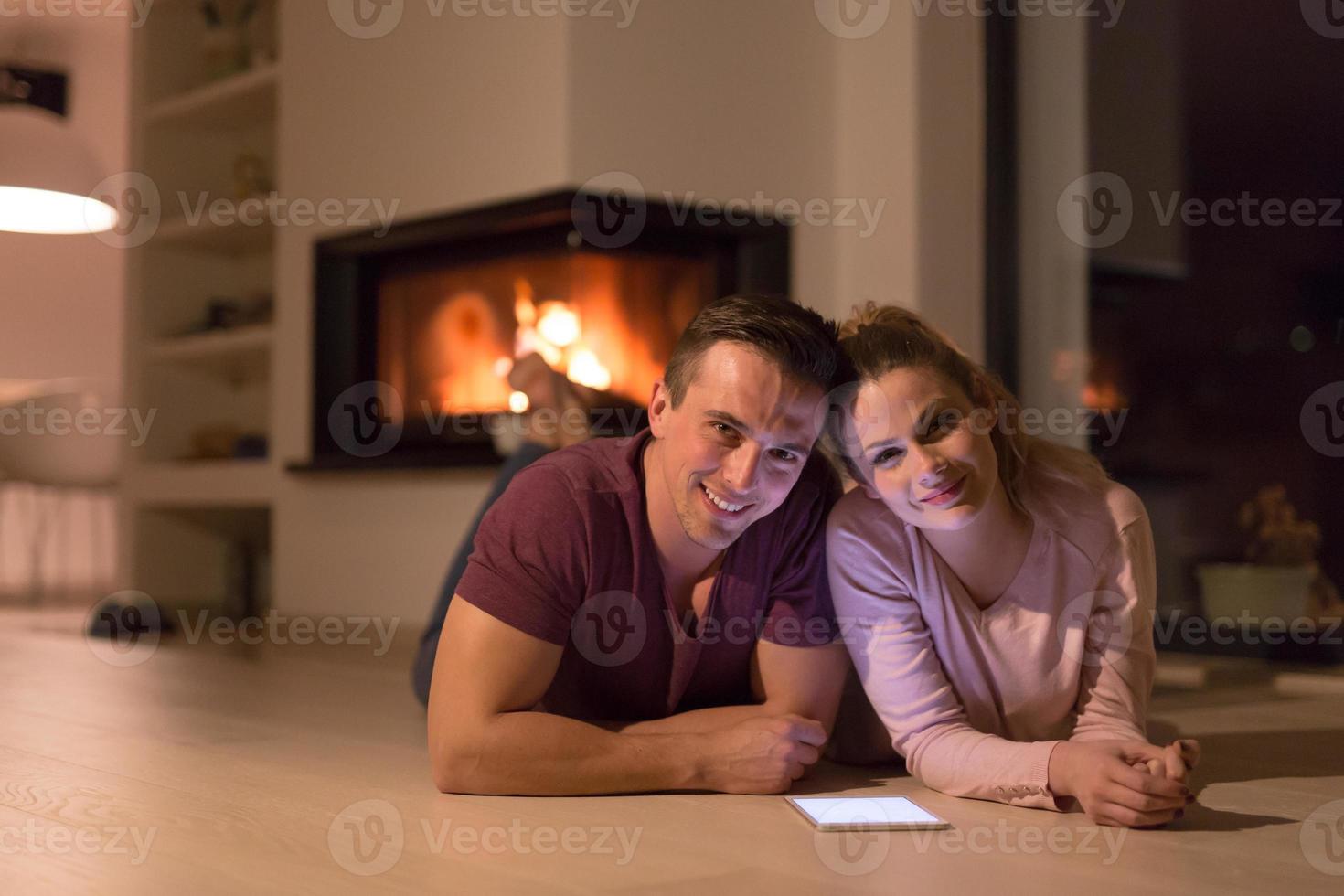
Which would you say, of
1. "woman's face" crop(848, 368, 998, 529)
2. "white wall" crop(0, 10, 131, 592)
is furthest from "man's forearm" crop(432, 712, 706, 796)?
"white wall" crop(0, 10, 131, 592)

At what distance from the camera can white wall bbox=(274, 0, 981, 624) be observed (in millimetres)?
3578

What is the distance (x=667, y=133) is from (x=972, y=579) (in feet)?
7.00

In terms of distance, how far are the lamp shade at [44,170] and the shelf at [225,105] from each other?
84 cm

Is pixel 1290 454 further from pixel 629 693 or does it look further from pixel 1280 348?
pixel 629 693

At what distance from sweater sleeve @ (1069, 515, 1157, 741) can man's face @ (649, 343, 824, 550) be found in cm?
46

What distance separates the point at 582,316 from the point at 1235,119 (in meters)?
1.74

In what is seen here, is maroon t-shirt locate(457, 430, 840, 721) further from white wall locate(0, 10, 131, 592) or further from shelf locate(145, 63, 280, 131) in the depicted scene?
white wall locate(0, 10, 131, 592)

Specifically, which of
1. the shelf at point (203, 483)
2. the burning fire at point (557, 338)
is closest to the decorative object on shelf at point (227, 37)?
the shelf at point (203, 483)

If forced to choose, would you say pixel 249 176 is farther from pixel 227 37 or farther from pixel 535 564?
pixel 535 564

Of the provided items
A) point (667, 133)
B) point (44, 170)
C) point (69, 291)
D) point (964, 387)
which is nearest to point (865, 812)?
point (964, 387)

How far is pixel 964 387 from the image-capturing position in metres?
1.75

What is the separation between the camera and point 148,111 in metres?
5.14

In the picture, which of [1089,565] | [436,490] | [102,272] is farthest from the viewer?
[102,272]

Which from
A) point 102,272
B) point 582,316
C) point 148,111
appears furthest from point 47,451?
point 582,316
